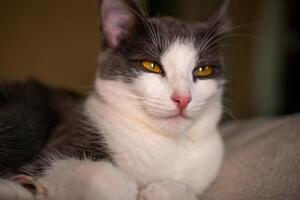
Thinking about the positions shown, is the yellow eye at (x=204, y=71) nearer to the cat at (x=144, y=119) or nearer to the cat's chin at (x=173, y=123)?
the cat at (x=144, y=119)

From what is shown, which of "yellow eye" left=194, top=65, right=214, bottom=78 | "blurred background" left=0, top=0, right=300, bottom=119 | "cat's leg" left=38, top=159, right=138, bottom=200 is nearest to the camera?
"cat's leg" left=38, top=159, right=138, bottom=200

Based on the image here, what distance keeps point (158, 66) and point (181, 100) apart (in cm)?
14

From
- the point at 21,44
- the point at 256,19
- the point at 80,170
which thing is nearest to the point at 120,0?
the point at 80,170

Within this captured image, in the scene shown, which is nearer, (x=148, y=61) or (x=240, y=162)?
(x=148, y=61)

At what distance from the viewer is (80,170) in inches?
32.2

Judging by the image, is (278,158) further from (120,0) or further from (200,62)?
(120,0)

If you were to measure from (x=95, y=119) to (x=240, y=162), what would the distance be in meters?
0.47

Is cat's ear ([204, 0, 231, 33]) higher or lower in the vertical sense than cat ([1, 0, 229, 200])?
higher

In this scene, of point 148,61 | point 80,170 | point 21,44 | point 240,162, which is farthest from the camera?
point 21,44

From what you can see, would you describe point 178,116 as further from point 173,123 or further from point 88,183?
point 88,183

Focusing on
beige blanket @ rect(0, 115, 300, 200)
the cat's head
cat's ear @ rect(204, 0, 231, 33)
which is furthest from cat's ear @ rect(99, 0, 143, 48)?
beige blanket @ rect(0, 115, 300, 200)

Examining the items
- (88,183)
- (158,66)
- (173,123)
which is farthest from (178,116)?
(88,183)

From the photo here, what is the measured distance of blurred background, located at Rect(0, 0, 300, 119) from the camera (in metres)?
1.68

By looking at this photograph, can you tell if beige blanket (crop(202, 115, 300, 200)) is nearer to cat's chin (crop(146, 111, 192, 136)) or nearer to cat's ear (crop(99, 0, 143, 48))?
cat's chin (crop(146, 111, 192, 136))
